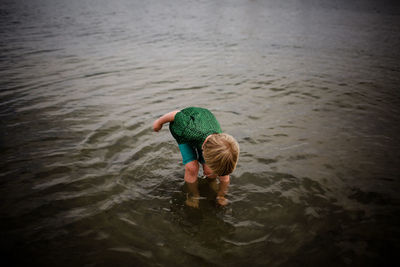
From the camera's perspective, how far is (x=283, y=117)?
5.05 metres

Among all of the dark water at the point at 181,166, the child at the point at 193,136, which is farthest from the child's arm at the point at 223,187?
the dark water at the point at 181,166

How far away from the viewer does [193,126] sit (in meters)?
2.90

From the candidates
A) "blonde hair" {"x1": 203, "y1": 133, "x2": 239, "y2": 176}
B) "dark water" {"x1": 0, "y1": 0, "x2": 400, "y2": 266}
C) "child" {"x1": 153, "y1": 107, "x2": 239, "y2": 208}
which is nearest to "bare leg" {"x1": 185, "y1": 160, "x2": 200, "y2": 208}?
"child" {"x1": 153, "y1": 107, "x2": 239, "y2": 208}

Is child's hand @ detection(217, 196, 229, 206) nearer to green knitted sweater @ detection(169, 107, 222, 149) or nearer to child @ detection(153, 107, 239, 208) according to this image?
child @ detection(153, 107, 239, 208)

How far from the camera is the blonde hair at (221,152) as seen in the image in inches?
94.3

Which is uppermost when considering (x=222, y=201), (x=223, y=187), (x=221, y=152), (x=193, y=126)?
(x=193, y=126)

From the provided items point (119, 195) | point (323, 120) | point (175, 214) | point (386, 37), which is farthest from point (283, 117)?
point (386, 37)

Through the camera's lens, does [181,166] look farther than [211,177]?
Yes

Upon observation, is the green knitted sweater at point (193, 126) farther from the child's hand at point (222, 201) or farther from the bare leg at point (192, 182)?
the child's hand at point (222, 201)

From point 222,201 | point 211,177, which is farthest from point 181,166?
point 222,201

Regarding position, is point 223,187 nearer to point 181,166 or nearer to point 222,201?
point 222,201

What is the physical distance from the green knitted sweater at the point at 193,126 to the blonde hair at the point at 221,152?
37cm

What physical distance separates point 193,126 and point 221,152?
2.19 ft

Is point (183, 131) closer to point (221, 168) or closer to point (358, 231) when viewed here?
point (221, 168)
